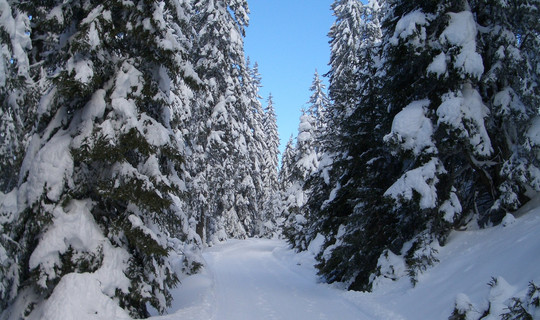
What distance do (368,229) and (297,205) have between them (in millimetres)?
18877

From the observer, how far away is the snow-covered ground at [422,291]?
22.6 ft

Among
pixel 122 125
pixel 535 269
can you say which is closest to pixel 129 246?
pixel 122 125

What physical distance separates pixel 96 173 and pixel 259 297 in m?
5.95

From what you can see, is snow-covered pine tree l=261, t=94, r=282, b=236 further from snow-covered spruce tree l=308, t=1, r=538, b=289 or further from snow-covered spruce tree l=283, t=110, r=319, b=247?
snow-covered spruce tree l=308, t=1, r=538, b=289

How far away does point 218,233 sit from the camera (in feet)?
112

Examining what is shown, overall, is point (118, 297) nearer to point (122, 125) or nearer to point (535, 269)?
point (122, 125)

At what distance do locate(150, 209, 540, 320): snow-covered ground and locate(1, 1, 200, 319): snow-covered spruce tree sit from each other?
1867 mm

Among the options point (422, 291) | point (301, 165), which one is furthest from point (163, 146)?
point (301, 165)

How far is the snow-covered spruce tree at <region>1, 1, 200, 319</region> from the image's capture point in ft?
24.8

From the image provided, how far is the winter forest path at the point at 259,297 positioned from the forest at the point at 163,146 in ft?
3.14

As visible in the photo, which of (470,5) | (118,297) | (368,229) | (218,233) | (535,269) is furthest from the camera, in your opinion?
(218,233)

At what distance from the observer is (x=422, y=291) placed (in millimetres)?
8922

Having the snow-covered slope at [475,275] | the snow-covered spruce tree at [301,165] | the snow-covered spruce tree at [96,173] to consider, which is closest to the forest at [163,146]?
the snow-covered spruce tree at [96,173]

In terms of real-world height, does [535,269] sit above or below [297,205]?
below
